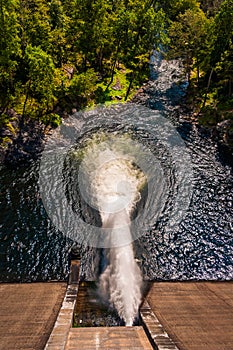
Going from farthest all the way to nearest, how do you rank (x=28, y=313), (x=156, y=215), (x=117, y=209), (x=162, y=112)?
(x=162, y=112)
(x=117, y=209)
(x=156, y=215)
(x=28, y=313)

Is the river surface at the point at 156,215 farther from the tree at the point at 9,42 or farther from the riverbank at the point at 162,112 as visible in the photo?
→ the tree at the point at 9,42

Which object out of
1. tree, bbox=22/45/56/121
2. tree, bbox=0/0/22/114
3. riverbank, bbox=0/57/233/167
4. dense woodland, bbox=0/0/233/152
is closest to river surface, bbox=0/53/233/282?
riverbank, bbox=0/57/233/167

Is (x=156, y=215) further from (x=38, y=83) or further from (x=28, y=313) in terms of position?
(x=38, y=83)

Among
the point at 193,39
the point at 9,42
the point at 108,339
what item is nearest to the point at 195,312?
the point at 108,339

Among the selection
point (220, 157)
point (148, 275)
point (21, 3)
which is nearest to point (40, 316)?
point (148, 275)

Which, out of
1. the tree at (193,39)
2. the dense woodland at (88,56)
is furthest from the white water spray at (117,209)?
the tree at (193,39)

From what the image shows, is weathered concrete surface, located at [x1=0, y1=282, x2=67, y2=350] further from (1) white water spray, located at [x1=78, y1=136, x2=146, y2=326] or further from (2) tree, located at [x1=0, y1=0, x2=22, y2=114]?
(2) tree, located at [x1=0, y1=0, x2=22, y2=114]

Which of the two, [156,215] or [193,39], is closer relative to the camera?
[156,215]

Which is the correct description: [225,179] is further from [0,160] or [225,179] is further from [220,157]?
[0,160]
